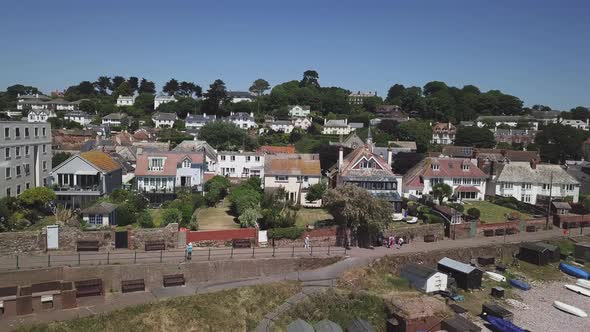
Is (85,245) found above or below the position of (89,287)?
above

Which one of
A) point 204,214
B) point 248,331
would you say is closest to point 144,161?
point 204,214

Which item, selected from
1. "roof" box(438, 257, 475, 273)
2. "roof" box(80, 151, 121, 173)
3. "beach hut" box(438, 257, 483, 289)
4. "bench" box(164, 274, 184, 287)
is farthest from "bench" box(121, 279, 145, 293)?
"roof" box(438, 257, 475, 273)

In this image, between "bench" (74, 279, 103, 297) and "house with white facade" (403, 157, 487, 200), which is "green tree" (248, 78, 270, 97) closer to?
"house with white facade" (403, 157, 487, 200)

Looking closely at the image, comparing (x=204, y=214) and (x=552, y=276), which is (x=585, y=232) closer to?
(x=552, y=276)

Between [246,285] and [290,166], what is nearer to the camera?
[246,285]

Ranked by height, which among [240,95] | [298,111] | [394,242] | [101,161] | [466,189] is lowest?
[394,242]

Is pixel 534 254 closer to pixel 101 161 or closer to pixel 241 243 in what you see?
pixel 241 243

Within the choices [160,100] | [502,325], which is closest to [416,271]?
[502,325]
